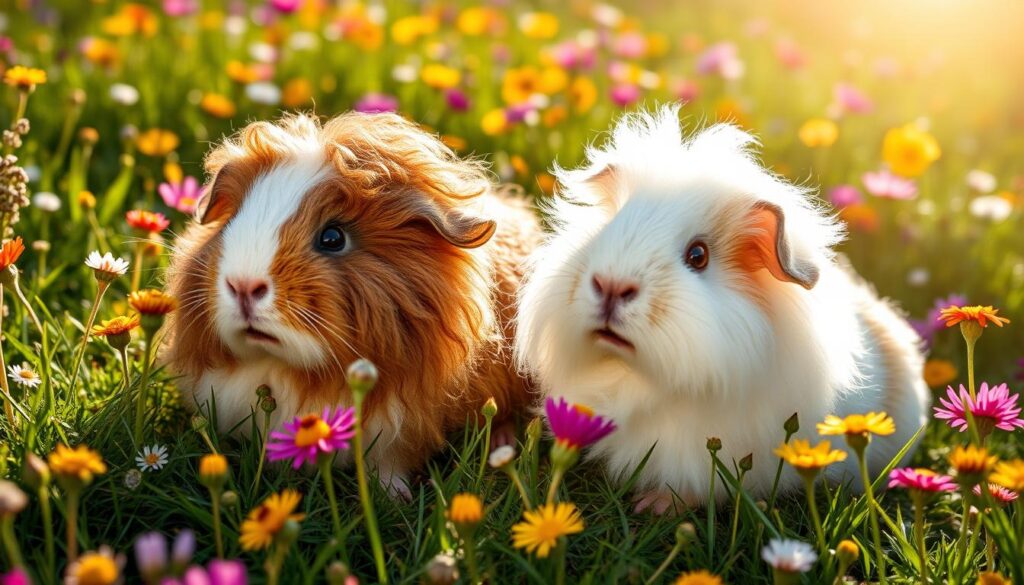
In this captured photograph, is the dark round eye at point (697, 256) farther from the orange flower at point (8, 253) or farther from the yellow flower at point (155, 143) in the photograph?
the yellow flower at point (155, 143)

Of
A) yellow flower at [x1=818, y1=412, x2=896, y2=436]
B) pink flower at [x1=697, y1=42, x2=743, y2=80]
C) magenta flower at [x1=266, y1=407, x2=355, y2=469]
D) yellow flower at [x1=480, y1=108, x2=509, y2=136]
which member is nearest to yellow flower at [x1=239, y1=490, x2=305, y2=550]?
magenta flower at [x1=266, y1=407, x2=355, y2=469]

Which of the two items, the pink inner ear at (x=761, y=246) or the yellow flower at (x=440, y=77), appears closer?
the pink inner ear at (x=761, y=246)

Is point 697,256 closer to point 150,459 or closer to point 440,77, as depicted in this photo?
point 150,459

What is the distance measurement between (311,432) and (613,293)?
2.68 ft

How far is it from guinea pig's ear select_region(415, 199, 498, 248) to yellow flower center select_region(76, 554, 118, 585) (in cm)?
136

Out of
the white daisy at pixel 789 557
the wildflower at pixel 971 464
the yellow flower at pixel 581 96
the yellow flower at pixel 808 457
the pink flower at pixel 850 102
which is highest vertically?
the pink flower at pixel 850 102

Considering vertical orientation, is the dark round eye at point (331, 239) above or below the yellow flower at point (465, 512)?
above

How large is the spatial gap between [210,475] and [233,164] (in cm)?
118

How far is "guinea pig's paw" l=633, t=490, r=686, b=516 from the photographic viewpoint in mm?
2896

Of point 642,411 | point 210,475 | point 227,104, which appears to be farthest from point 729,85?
point 210,475

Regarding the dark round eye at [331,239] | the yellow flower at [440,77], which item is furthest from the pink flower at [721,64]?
the dark round eye at [331,239]

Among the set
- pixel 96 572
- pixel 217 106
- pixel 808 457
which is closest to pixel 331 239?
pixel 96 572

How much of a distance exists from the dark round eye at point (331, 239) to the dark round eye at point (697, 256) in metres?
0.94

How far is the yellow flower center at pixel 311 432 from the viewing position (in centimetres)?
217
